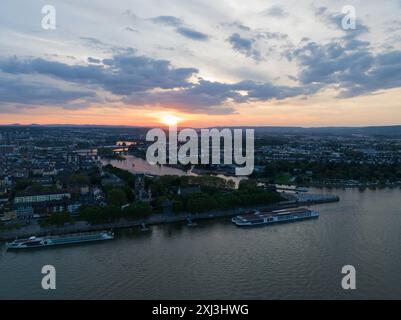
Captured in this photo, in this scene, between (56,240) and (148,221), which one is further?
(148,221)

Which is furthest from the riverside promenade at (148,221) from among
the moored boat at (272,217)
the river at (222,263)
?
the moored boat at (272,217)

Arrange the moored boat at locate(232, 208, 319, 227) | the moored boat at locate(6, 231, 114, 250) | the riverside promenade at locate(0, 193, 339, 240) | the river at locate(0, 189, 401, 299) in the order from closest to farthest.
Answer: the river at locate(0, 189, 401, 299) < the moored boat at locate(6, 231, 114, 250) < the riverside promenade at locate(0, 193, 339, 240) < the moored boat at locate(232, 208, 319, 227)

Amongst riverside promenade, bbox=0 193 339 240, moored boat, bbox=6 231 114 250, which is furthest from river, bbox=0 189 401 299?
riverside promenade, bbox=0 193 339 240

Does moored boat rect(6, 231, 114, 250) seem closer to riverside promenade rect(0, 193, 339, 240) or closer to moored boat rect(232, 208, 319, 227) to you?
riverside promenade rect(0, 193, 339, 240)

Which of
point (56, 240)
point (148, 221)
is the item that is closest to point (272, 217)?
point (148, 221)

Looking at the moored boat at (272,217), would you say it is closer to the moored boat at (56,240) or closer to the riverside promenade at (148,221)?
the riverside promenade at (148,221)

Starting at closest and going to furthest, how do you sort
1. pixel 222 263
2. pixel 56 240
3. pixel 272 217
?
pixel 222 263
pixel 56 240
pixel 272 217

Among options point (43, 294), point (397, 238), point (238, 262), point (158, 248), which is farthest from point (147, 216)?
point (397, 238)

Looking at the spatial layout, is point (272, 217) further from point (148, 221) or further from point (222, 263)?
point (222, 263)
